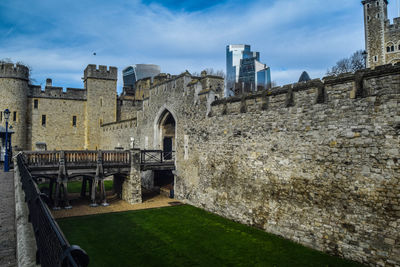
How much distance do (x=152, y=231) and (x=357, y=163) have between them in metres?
7.55

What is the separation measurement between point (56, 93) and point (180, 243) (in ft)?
80.3

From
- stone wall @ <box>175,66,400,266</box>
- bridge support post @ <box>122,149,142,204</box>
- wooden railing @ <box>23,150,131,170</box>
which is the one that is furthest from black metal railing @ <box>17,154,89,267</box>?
bridge support post @ <box>122,149,142,204</box>

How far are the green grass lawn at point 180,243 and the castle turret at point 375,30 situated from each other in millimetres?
30777

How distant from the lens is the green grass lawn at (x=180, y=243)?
8336 millimetres

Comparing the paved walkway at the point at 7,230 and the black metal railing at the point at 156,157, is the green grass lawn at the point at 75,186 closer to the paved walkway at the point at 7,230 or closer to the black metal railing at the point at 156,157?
the black metal railing at the point at 156,157

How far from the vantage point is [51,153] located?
587 inches

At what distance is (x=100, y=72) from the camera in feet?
97.8

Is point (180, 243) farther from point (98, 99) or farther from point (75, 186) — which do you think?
point (98, 99)

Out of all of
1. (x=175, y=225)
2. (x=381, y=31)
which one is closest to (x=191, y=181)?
(x=175, y=225)

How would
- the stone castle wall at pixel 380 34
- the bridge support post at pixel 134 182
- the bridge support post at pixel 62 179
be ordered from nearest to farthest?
the bridge support post at pixel 62 179 → the bridge support post at pixel 134 182 → the stone castle wall at pixel 380 34

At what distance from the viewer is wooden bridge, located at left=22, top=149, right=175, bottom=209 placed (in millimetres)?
14469

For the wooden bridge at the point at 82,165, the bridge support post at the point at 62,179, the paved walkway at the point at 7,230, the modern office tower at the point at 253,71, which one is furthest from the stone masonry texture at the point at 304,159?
the modern office tower at the point at 253,71

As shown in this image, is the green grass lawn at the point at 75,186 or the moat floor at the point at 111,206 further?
the green grass lawn at the point at 75,186

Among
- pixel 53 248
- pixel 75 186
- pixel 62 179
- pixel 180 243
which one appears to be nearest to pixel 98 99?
pixel 75 186
